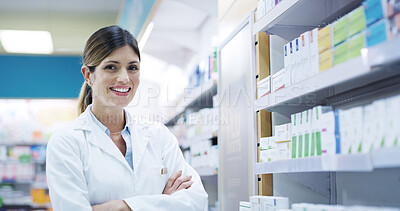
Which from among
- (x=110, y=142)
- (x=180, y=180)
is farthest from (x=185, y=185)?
(x=110, y=142)

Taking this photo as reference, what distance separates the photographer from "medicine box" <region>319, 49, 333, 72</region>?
1.74 metres

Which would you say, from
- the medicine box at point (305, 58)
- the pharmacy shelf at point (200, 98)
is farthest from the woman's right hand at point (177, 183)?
the pharmacy shelf at point (200, 98)

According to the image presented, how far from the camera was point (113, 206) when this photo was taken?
2.04 m

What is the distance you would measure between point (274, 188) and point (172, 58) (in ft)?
20.2

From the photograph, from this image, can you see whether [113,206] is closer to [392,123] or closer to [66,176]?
[66,176]

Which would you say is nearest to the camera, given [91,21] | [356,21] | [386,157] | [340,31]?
[386,157]

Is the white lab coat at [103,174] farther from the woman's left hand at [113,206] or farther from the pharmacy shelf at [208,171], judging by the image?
the pharmacy shelf at [208,171]

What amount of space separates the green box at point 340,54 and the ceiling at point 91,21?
4275 mm

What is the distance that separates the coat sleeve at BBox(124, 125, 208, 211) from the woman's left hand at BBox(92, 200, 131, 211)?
0.07 feet

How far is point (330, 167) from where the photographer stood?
1637 millimetres

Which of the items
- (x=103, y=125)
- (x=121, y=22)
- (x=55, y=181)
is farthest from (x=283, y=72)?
(x=121, y=22)

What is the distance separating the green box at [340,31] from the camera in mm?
1664

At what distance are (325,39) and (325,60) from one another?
9cm

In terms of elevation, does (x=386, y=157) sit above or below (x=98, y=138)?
below
